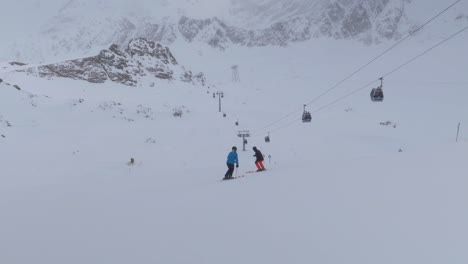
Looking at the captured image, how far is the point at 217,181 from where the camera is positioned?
1527cm

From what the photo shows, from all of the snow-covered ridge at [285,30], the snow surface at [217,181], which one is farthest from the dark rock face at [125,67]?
the snow-covered ridge at [285,30]

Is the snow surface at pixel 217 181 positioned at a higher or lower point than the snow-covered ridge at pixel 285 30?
lower

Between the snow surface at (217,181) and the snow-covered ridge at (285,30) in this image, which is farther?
the snow-covered ridge at (285,30)

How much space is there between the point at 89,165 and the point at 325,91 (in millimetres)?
64740

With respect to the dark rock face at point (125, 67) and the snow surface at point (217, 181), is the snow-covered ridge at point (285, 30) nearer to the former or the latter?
the dark rock face at point (125, 67)

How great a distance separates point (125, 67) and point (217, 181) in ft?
200

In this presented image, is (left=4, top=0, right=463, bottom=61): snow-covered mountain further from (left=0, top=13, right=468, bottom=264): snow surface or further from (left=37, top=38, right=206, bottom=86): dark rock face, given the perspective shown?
(left=0, top=13, right=468, bottom=264): snow surface

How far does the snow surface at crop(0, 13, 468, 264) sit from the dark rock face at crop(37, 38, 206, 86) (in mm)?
3773

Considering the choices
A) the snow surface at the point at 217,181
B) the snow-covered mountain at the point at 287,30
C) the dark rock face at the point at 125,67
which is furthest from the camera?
the snow-covered mountain at the point at 287,30

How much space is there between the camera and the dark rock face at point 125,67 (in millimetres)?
63800

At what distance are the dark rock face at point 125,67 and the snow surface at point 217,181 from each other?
3773mm

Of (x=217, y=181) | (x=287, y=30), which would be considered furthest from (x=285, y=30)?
(x=217, y=181)

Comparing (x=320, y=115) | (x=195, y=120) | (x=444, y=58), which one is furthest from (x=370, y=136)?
(x=444, y=58)

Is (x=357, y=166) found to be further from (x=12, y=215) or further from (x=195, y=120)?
(x=195, y=120)
